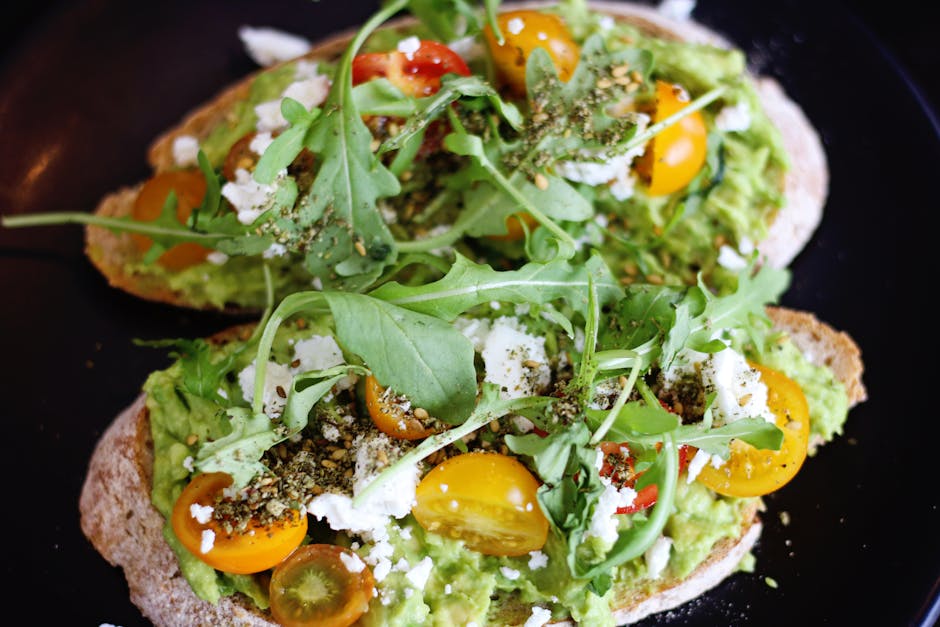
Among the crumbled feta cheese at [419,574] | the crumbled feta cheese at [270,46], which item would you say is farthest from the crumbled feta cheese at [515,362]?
the crumbled feta cheese at [270,46]

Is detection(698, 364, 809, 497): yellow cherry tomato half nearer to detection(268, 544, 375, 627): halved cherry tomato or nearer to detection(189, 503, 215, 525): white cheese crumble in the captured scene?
detection(268, 544, 375, 627): halved cherry tomato

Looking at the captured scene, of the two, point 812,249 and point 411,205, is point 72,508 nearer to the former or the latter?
point 411,205

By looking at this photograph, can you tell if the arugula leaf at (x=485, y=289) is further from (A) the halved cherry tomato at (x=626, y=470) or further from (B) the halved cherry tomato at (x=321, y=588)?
(B) the halved cherry tomato at (x=321, y=588)

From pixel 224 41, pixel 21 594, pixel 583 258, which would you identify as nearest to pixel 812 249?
pixel 583 258

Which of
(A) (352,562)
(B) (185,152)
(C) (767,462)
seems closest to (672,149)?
(C) (767,462)

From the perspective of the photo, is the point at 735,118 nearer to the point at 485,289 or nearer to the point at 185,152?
the point at 485,289
